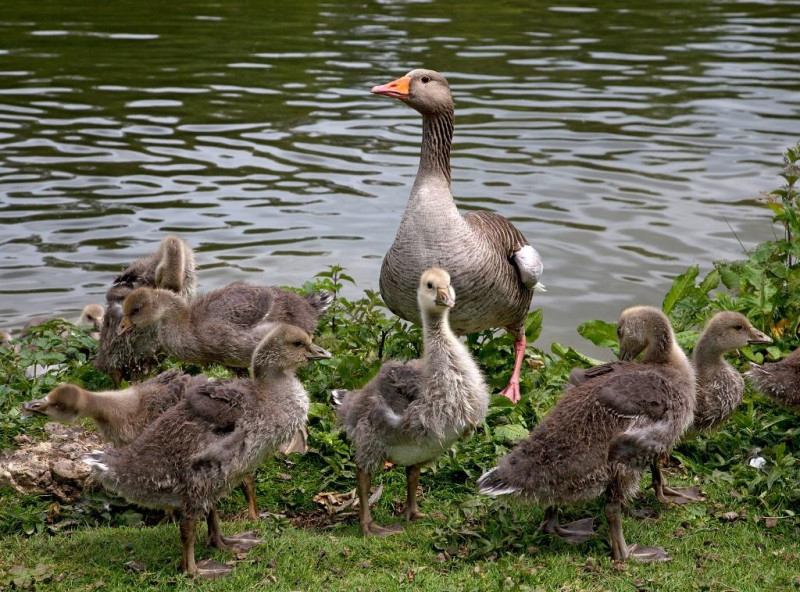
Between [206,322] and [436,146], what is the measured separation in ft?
8.61

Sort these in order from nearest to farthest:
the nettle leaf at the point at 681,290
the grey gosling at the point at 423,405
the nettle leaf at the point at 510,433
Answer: the grey gosling at the point at 423,405
the nettle leaf at the point at 510,433
the nettle leaf at the point at 681,290

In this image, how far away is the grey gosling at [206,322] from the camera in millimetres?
8461

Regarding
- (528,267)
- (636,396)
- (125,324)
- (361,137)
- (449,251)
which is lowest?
(361,137)

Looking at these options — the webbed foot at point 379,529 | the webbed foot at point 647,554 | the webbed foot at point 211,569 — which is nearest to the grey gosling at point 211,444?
the webbed foot at point 211,569

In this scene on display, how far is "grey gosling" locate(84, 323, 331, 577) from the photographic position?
638 centimetres

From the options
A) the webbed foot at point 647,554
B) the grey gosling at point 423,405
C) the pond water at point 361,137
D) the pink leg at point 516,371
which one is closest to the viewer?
the webbed foot at point 647,554

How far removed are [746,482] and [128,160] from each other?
12466 millimetres

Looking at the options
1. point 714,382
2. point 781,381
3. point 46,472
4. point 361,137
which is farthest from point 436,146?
point 361,137

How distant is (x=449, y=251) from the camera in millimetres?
9000

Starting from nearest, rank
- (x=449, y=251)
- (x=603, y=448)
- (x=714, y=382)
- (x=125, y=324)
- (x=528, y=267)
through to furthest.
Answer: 1. (x=603, y=448)
2. (x=714, y=382)
3. (x=125, y=324)
4. (x=449, y=251)
5. (x=528, y=267)

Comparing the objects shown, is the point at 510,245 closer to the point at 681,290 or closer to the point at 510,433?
the point at 681,290

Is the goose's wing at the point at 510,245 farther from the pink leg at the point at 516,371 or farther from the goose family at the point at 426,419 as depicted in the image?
the goose family at the point at 426,419

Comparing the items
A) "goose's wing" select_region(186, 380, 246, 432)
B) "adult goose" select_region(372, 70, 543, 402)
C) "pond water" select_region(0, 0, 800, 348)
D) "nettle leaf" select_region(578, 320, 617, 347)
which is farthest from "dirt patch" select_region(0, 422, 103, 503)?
"pond water" select_region(0, 0, 800, 348)

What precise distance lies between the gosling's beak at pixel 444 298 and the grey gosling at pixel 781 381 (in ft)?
7.14
